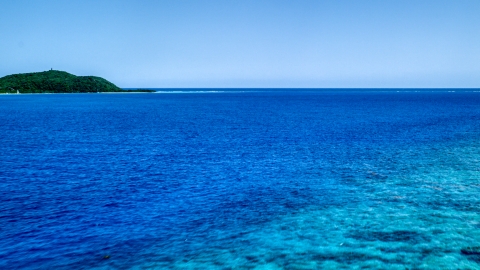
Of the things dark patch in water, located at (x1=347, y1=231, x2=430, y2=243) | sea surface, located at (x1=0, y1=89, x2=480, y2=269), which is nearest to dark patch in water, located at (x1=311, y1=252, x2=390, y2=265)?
sea surface, located at (x1=0, y1=89, x2=480, y2=269)

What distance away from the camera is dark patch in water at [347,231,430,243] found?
2006cm

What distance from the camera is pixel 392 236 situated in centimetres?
2053

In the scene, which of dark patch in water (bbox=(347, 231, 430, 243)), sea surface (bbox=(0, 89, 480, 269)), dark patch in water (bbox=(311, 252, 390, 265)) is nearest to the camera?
dark patch in water (bbox=(311, 252, 390, 265))

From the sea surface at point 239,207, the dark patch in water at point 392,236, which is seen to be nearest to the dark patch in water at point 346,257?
the sea surface at point 239,207

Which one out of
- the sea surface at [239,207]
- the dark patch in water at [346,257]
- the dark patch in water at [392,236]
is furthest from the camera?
the dark patch in water at [392,236]

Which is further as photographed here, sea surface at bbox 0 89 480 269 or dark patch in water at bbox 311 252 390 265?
sea surface at bbox 0 89 480 269

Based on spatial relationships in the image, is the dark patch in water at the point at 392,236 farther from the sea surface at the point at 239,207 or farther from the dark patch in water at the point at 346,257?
the dark patch in water at the point at 346,257

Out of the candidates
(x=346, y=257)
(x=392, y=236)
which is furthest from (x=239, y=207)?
(x=392, y=236)

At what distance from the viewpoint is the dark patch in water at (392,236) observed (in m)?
20.1

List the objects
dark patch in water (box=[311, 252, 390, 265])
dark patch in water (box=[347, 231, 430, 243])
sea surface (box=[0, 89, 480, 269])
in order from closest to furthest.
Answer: dark patch in water (box=[311, 252, 390, 265])
sea surface (box=[0, 89, 480, 269])
dark patch in water (box=[347, 231, 430, 243])

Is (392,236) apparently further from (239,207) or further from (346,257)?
(239,207)

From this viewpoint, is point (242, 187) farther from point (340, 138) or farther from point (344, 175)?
point (340, 138)

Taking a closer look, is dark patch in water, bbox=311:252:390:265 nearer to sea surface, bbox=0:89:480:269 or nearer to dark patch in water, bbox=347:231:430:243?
sea surface, bbox=0:89:480:269

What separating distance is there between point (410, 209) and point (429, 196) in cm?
425
